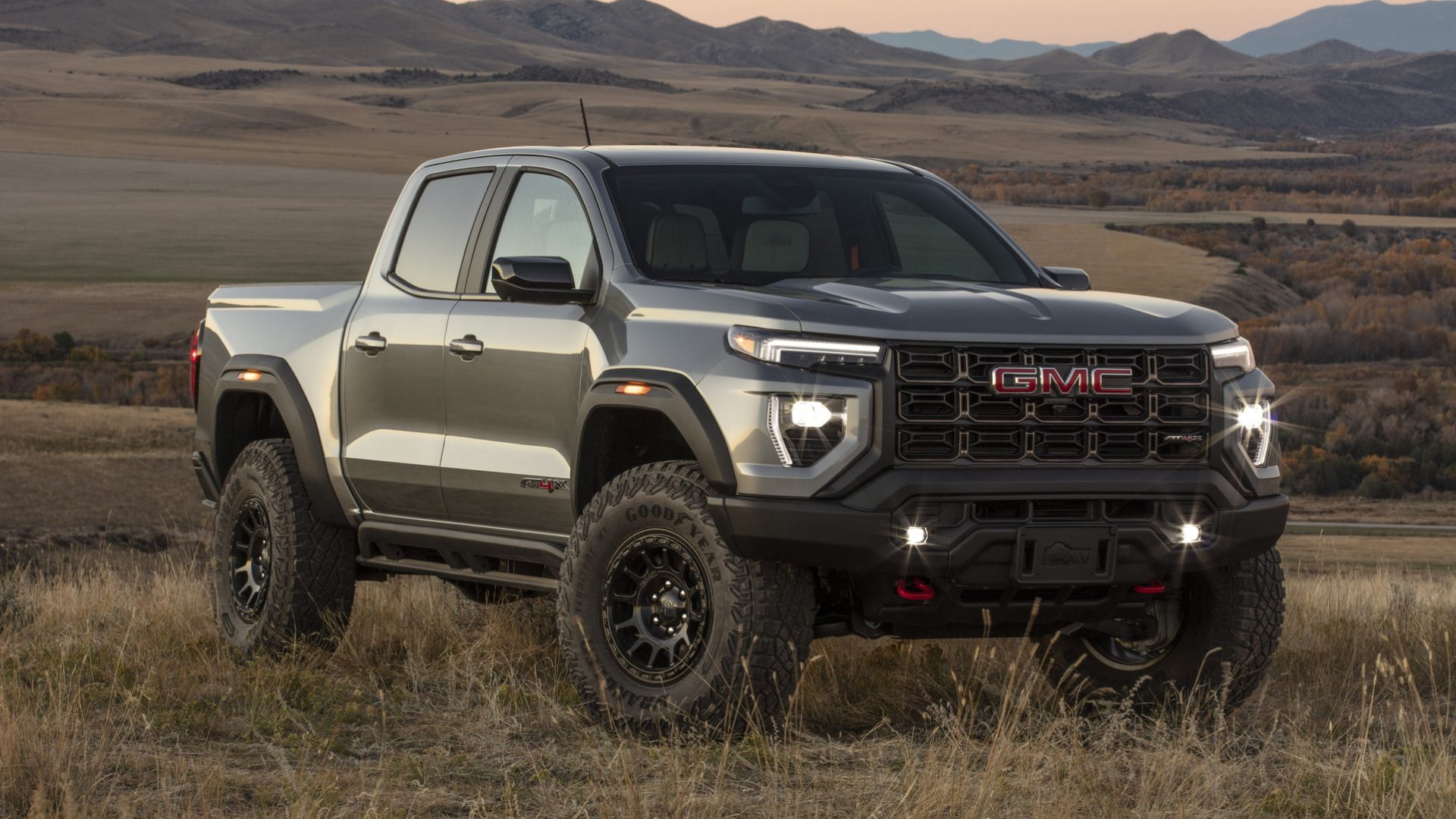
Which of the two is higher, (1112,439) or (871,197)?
(871,197)

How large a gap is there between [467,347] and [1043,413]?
233 cm

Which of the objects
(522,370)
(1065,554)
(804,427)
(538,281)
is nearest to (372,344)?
(522,370)

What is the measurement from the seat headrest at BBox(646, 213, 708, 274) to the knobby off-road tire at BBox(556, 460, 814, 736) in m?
0.93

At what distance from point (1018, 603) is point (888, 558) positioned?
0.56 metres

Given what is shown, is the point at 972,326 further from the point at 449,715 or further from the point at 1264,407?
the point at 449,715

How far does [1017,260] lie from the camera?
759 centimetres

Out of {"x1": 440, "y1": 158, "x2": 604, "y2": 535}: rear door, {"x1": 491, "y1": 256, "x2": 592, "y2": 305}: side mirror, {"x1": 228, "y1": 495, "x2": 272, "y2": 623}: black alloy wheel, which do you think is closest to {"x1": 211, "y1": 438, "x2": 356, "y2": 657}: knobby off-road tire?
{"x1": 228, "y1": 495, "x2": 272, "y2": 623}: black alloy wheel

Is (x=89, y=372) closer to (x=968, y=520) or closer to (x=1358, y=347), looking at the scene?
(x=1358, y=347)

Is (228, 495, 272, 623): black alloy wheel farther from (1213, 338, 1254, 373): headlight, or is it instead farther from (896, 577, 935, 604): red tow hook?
(1213, 338, 1254, 373): headlight

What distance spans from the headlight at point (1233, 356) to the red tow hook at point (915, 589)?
47.7 inches

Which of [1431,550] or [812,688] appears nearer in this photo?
[812,688]

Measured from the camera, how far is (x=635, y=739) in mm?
6219

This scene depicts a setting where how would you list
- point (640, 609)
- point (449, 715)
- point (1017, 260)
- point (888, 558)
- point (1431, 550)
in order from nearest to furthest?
1. point (888, 558)
2. point (640, 609)
3. point (449, 715)
4. point (1017, 260)
5. point (1431, 550)

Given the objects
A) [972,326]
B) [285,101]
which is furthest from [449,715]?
[285,101]
